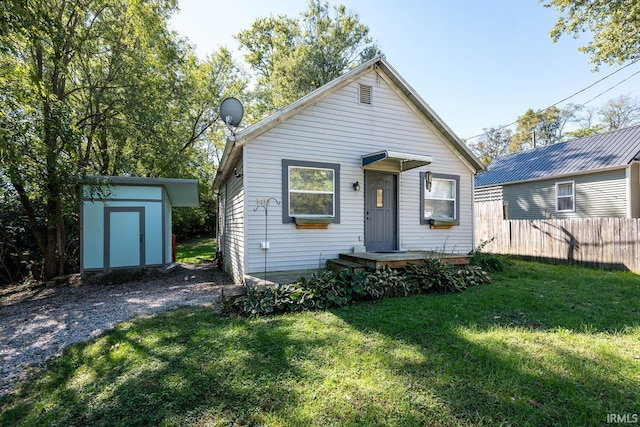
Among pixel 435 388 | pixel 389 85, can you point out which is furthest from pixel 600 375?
pixel 389 85

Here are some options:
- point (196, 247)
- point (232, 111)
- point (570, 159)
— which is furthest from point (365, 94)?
point (196, 247)

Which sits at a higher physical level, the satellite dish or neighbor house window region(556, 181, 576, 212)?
the satellite dish

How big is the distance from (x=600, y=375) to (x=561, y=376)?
35 cm

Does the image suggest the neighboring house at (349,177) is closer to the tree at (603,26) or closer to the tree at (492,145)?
the tree at (603,26)

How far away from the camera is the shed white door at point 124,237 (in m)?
8.48

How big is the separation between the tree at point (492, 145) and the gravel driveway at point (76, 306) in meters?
32.3

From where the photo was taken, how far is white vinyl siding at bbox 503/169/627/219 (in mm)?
10322

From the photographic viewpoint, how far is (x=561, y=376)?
2633 millimetres

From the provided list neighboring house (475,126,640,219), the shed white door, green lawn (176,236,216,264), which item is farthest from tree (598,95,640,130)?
the shed white door

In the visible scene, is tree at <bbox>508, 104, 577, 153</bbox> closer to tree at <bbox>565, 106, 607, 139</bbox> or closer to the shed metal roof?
tree at <bbox>565, 106, 607, 139</bbox>

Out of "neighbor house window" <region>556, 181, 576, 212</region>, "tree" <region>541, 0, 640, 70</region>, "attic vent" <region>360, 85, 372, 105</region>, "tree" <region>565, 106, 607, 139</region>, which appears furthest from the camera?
"tree" <region>565, 106, 607, 139</region>

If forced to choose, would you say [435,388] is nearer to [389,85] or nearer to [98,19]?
[389,85]

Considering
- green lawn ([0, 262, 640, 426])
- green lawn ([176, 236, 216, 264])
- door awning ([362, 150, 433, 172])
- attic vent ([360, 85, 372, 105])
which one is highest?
attic vent ([360, 85, 372, 105])

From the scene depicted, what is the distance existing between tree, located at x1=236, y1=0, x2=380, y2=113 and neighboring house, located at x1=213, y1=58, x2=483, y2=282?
11.3 metres
